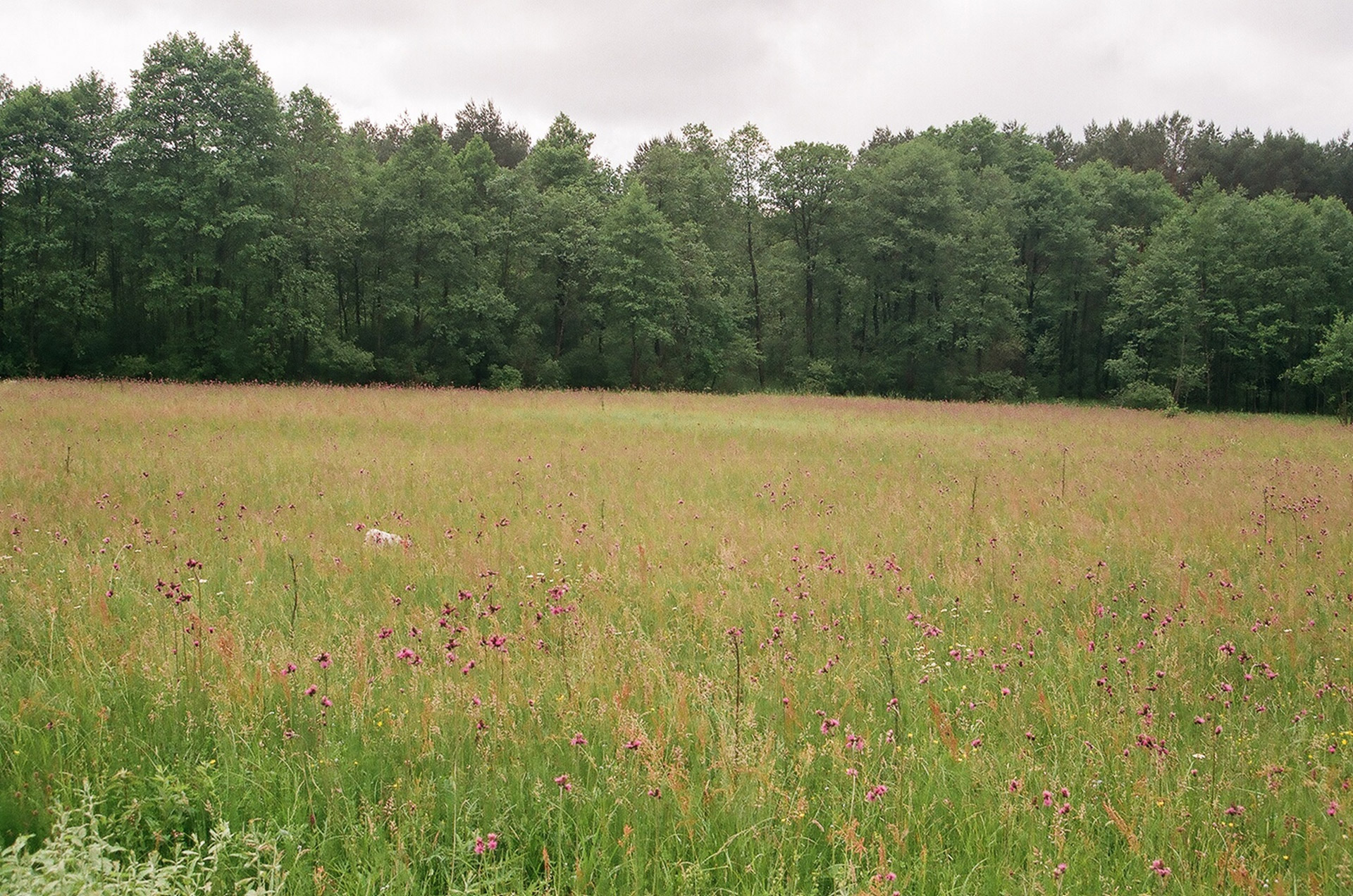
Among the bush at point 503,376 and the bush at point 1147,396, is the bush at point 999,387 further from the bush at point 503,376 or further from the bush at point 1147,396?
the bush at point 503,376

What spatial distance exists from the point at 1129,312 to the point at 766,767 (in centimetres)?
5032

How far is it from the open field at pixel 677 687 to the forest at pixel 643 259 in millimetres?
30092

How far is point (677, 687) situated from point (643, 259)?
39482mm

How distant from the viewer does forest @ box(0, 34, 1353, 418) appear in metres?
A: 33.7

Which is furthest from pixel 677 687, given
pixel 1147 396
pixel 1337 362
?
pixel 1337 362

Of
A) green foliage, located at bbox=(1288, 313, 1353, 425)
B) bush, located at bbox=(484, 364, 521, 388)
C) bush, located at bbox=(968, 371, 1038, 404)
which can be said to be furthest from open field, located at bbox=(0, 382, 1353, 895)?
bush, located at bbox=(968, 371, 1038, 404)

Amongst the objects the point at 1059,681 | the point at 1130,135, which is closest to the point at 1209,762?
the point at 1059,681

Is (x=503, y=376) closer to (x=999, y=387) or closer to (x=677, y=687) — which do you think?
(x=999, y=387)

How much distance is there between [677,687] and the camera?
149 inches

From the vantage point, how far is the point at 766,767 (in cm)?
306

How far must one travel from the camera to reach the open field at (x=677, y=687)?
2.79 metres

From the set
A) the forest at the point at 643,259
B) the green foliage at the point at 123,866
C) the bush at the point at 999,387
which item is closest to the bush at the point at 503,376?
the forest at the point at 643,259

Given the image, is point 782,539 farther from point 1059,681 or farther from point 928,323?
point 928,323

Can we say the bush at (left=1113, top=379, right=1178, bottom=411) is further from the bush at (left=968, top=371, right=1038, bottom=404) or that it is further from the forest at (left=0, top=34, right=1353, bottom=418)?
the bush at (left=968, top=371, right=1038, bottom=404)
